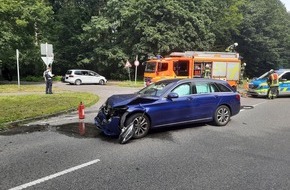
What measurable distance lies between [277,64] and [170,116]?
4859 cm

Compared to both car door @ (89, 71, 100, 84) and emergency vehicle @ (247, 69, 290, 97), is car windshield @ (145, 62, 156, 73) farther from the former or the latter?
car door @ (89, 71, 100, 84)

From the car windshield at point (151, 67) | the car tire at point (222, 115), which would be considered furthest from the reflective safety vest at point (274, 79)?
the car tire at point (222, 115)

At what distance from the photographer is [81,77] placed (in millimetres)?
31156

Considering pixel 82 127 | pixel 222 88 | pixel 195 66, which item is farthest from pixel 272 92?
pixel 82 127

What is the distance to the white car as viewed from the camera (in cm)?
3080

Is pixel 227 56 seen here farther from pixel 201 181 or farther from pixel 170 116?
pixel 201 181

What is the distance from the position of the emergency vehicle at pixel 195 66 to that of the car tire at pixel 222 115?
38.9 feet

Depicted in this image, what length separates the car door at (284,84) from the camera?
1956 centimetres

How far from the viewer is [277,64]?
167ft

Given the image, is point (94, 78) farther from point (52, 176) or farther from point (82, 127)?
point (52, 176)

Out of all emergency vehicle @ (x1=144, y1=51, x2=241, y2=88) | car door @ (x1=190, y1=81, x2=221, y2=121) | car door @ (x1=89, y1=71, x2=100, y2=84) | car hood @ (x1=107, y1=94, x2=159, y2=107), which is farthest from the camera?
car door @ (x1=89, y1=71, x2=100, y2=84)

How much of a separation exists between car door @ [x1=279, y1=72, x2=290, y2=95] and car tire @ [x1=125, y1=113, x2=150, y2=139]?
14767 millimetres

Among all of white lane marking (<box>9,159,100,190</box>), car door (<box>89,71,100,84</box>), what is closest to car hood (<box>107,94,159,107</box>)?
white lane marking (<box>9,159,100,190</box>)

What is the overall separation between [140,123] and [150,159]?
177 cm
